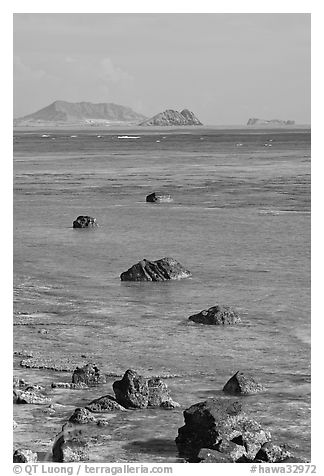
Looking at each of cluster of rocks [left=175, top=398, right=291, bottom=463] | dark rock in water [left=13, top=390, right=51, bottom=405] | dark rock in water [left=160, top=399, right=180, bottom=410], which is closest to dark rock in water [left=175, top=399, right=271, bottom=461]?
cluster of rocks [left=175, top=398, right=291, bottom=463]

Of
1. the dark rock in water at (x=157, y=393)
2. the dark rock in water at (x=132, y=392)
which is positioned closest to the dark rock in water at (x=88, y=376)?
the dark rock in water at (x=132, y=392)

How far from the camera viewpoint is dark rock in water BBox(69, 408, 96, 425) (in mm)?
17797

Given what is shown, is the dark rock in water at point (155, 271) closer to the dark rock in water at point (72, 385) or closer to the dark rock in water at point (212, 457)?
the dark rock in water at point (72, 385)

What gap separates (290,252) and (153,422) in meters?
18.7

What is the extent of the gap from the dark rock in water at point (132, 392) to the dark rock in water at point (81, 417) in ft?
3.34

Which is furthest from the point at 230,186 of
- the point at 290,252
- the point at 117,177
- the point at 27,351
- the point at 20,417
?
the point at 20,417

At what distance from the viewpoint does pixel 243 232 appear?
1638 inches

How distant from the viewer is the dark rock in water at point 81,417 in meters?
17.8

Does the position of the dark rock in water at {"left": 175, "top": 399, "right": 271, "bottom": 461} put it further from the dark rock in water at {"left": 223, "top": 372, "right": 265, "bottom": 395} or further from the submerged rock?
the dark rock in water at {"left": 223, "top": 372, "right": 265, "bottom": 395}

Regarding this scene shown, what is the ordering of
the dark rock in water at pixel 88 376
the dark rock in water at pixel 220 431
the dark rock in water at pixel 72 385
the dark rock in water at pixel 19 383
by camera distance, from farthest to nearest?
1. the dark rock in water at pixel 88 376
2. the dark rock in water at pixel 72 385
3. the dark rock in water at pixel 19 383
4. the dark rock in water at pixel 220 431

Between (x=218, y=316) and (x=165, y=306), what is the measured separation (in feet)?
9.14

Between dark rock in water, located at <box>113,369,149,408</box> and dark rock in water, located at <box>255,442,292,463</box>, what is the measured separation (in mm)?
3503

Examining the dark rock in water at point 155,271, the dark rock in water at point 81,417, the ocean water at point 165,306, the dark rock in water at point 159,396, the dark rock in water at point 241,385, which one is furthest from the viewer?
the dark rock in water at point 155,271
